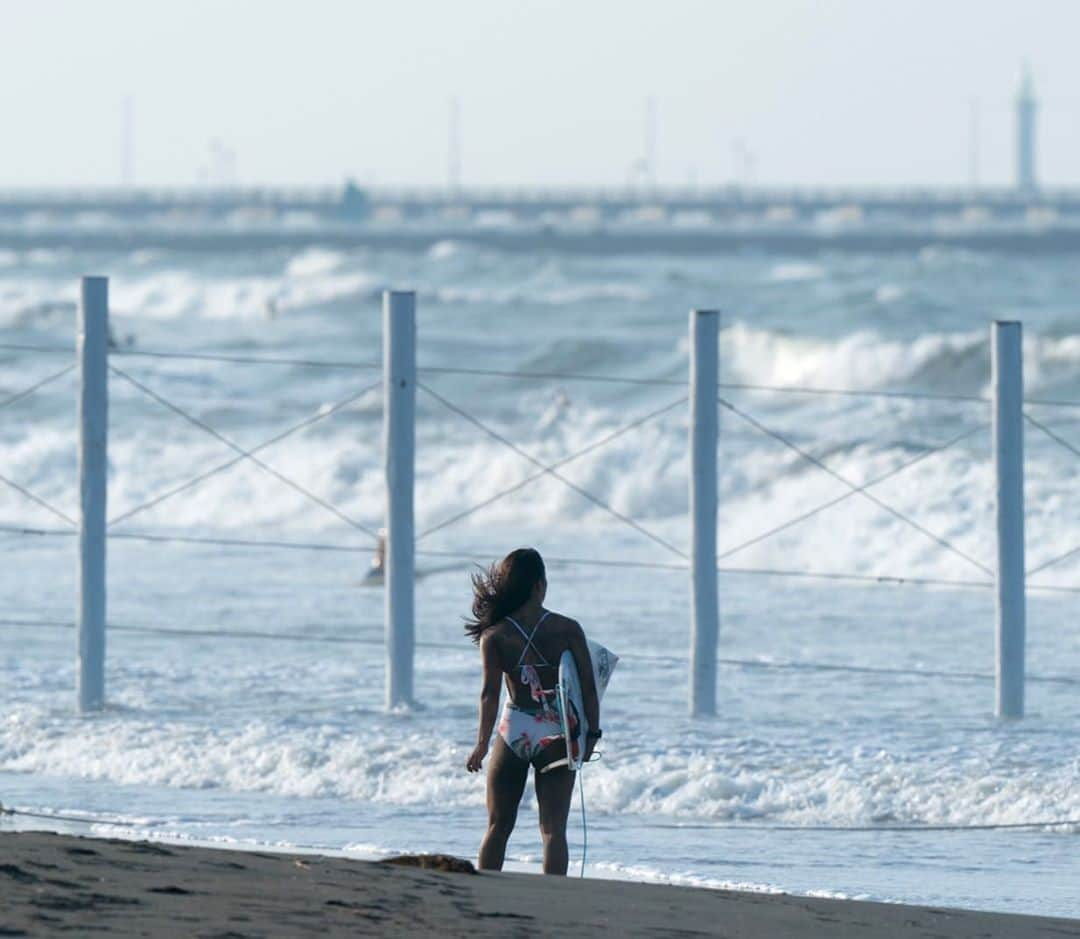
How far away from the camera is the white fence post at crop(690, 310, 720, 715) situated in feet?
34.9

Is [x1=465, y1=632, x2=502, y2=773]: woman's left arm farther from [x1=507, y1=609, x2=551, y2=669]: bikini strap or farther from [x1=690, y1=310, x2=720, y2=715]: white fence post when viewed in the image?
[x1=690, y1=310, x2=720, y2=715]: white fence post

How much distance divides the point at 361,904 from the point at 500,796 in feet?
3.86

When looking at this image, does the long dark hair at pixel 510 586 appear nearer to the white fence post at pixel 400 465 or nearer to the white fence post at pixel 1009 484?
the white fence post at pixel 400 465

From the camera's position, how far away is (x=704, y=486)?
10.7 m

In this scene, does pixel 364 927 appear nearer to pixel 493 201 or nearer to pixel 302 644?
pixel 302 644

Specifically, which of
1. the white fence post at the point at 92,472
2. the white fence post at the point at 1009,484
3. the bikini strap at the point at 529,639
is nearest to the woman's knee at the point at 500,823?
the bikini strap at the point at 529,639

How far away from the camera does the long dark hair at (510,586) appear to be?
704 cm

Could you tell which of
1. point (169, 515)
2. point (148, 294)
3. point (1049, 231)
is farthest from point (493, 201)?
point (169, 515)

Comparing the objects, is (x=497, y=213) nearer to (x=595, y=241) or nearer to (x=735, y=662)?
(x=595, y=241)

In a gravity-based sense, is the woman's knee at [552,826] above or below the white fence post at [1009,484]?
below

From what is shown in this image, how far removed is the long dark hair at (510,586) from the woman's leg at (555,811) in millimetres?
481

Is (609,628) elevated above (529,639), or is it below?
below

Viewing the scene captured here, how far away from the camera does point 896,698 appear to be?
39.7 feet

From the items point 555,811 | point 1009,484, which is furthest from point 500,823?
point 1009,484
